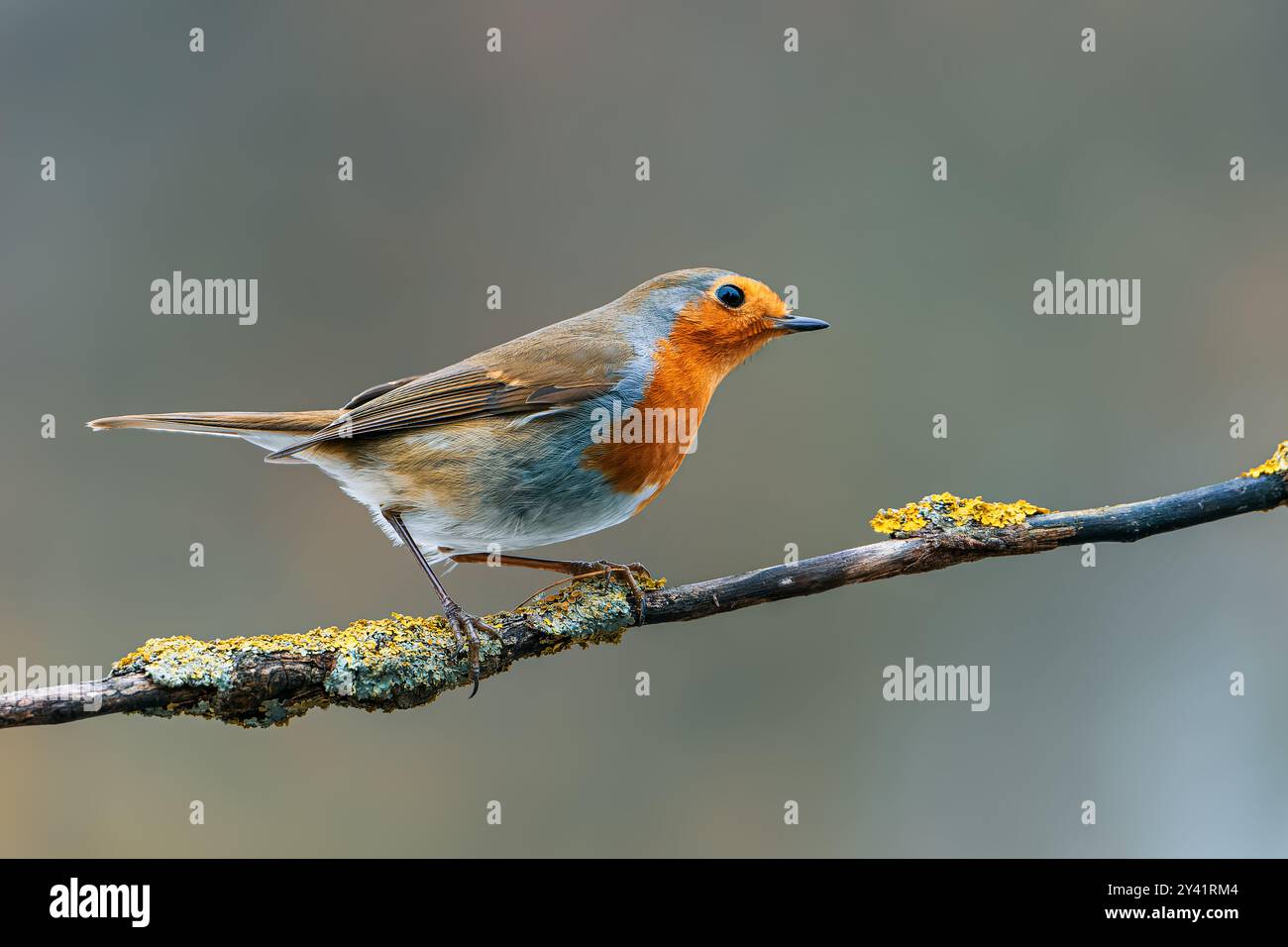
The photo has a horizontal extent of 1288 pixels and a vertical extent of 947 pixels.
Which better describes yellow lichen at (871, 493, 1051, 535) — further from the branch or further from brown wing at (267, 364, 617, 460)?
brown wing at (267, 364, 617, 460)

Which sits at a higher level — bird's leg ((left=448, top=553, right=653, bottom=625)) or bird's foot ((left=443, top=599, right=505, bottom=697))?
bird's leg ((left=448, top=553, right=653, bottom=625))

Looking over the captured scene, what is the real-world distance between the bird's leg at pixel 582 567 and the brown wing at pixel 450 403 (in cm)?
59

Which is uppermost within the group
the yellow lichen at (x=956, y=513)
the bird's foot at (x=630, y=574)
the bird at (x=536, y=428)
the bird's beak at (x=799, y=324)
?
the bird's beak at (x=799, y=324)

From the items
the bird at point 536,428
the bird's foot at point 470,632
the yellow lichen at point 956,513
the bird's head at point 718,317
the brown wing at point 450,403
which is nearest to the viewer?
the bird's foot at point 470,632

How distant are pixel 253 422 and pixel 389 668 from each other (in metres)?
1.56

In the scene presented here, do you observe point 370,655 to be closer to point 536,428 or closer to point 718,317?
point 536,428

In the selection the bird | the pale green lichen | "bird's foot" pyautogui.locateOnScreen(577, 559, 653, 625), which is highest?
the bird

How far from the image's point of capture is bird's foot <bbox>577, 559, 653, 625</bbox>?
3.72 m

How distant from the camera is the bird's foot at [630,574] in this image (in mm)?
3725

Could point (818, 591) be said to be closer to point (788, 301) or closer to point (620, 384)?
point (620, 384)

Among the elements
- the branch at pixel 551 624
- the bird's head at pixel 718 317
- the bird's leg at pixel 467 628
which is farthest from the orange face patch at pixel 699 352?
the bird's leg at pixel 467 628

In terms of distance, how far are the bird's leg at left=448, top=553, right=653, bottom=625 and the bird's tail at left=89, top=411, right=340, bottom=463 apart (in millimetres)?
819

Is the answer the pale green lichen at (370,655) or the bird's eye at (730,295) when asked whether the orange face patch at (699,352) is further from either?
the pale green lichen at (370,655)

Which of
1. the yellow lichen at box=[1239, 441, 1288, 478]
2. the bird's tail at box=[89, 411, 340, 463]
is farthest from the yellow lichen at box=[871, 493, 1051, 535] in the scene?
the bird's tail at box=[89, 411, 340, 463]
